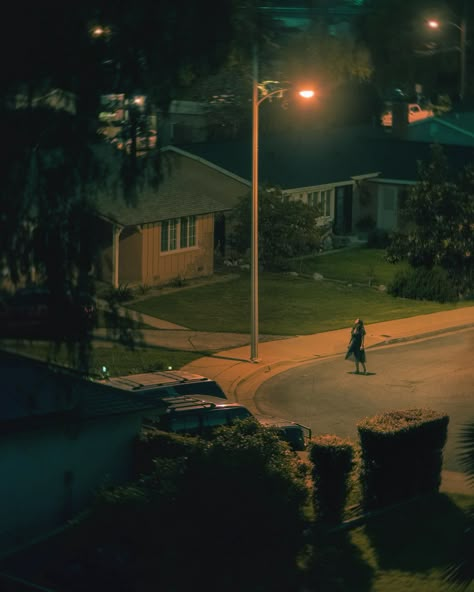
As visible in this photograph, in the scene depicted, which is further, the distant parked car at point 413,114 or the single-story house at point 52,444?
the distant parked car at point 413,114

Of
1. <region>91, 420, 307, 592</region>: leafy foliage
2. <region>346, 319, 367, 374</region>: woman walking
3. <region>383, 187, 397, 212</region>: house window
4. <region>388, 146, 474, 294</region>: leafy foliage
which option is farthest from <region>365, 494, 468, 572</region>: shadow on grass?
<region>383, 187, 397, 212</region>: house window

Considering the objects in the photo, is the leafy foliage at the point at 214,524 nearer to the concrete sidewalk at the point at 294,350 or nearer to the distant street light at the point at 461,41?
the concrete sidewalk at the point at 294,350

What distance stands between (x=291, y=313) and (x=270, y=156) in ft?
54.0

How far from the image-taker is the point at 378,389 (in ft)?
→ 88.6

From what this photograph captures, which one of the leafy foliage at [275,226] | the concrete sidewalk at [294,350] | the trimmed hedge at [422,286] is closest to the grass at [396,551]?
the concrete sidewalk at [294,350]

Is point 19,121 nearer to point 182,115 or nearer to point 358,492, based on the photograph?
point 358,492

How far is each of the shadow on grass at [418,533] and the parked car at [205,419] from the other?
287cm

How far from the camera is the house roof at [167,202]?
3950 cm

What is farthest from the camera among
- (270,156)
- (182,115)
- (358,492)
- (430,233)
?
(182,115)

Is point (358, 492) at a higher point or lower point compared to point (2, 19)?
lower

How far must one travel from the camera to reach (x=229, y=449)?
16469 mm

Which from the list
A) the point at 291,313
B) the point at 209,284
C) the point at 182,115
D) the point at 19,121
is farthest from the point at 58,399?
the point at 182,115


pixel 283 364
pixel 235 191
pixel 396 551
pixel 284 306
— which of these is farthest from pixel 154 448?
pixel 235 191

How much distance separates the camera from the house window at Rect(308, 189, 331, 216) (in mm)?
49312
